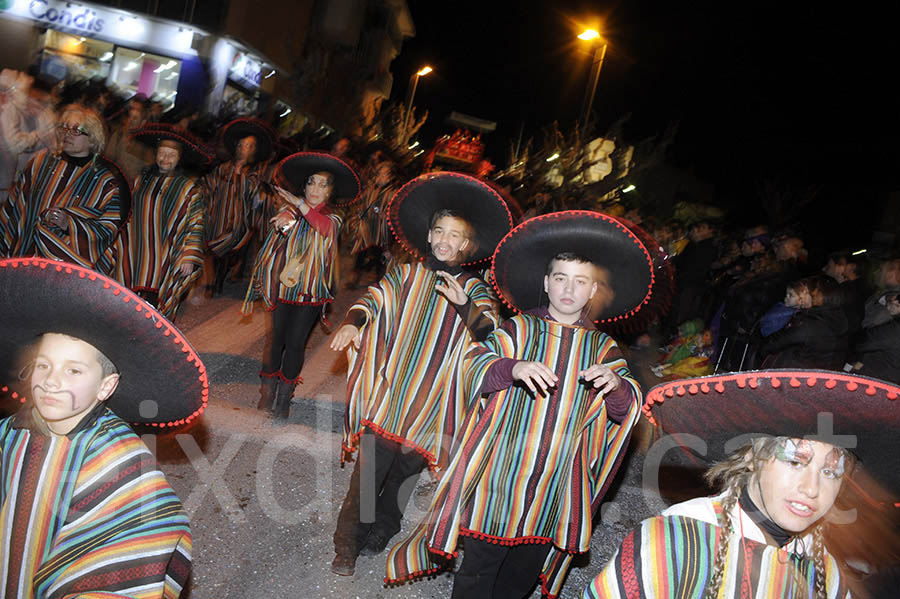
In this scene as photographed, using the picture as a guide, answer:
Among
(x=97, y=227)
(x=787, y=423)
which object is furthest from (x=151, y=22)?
(x=787, y=423)

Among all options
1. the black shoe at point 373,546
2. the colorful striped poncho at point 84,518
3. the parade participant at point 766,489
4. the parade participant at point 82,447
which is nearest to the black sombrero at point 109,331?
the parade participant at point 82,447

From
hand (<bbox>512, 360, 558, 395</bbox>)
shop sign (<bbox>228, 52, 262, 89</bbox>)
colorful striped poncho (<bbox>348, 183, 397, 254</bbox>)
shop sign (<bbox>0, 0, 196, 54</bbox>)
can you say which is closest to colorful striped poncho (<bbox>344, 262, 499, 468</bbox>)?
hand (<bbox>512, 360, 558, 395</bbox>)

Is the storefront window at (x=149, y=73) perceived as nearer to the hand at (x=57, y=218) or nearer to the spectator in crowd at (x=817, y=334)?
the hand at (x=57, y=218)

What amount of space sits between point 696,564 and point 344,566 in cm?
240

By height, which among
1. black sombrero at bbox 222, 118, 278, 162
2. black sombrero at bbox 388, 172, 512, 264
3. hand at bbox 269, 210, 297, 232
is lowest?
hand at bbox 269, 210, 297, 232

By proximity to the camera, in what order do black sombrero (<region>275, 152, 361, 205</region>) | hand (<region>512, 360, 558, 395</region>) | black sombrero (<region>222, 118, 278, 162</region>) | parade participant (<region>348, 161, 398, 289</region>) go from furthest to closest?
parade participant (<region>348, 161, 398, 289</region>) < black sombrero (<region>222, 118, 278, 162</region>) < black sombrero (<region>275, 152, 361, 205</region>) < hand (<region>512, 360, 558, 395</region>)

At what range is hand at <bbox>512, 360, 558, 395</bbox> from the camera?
2631mm

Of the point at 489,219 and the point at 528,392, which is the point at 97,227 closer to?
the point at 489,219

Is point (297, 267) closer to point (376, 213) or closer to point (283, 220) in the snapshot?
point (283, 220)

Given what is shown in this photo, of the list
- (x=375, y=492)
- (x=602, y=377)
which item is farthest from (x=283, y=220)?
(x=602, y=377)

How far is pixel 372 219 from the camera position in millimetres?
10406

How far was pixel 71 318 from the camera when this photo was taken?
6.02ft

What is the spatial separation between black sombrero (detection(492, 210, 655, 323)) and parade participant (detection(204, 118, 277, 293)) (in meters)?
5.22

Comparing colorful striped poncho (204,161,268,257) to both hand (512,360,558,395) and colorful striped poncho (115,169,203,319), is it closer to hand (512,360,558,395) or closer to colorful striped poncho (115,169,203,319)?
colorful striped poncho (115,169,203,319)
